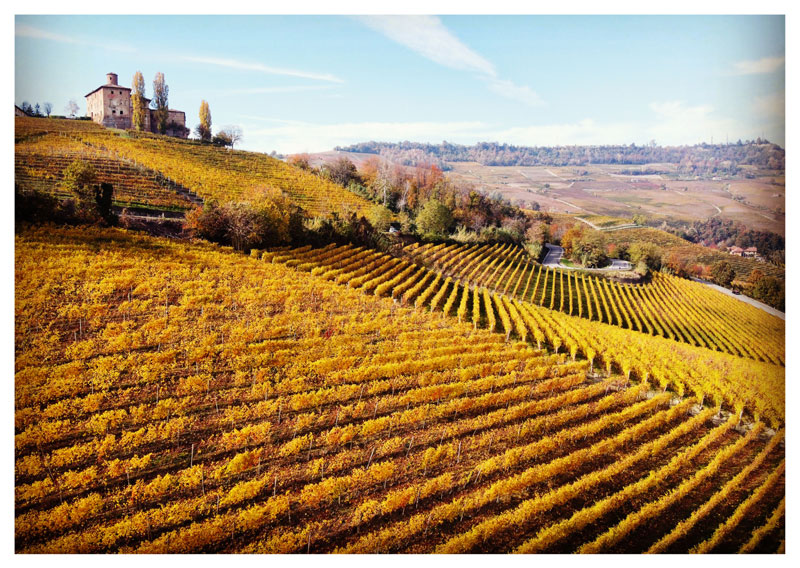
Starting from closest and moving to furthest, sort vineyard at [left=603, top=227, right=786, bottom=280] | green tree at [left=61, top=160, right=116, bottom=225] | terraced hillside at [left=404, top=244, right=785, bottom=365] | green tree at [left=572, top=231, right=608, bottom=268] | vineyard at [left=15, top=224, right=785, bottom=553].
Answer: vineyard at [left=15, top=224, right=785, bottom=553] < vineyard at [left=603, top=227, right=786, bottom=280] < terraced hillside at [left=404, top=244, right=785, bottom=365] < green tree at [left=61, top=160, right=116, bottom=225] < green tree at [left=572, top=231, right=608, bottom=268]

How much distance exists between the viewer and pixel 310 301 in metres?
10.2

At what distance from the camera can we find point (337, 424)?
7.10 meters

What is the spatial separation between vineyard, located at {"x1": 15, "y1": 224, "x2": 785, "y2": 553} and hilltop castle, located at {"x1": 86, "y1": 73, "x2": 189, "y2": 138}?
94 centimetres

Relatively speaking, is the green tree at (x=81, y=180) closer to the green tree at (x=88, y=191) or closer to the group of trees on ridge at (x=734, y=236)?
the green tree at (x=88, y=191)

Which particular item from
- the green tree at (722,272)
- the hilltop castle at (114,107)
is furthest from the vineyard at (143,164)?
the green tree at (722,272)

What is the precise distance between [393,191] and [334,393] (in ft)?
58.5

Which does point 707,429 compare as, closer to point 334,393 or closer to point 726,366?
point 726,366

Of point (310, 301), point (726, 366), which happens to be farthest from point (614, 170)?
point (310, 301)

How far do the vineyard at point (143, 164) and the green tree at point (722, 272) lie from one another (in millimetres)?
11552

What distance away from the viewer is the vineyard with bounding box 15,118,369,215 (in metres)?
6.71

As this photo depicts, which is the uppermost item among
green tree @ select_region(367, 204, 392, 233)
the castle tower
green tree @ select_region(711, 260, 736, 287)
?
the castle tower

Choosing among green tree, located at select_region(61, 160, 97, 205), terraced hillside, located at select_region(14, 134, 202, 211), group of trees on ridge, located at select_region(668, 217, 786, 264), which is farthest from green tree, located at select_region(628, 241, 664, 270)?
green tree, located at select_region(61, 160, 97, 205)

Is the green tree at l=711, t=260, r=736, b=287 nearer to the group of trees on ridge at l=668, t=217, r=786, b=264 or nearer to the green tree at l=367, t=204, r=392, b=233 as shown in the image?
the group of trees on ridge at l=668, t=217, r=786, b=264

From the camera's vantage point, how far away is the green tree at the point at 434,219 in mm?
21453
